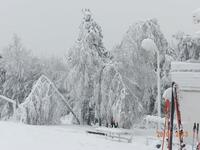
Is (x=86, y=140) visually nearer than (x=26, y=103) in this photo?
Yes

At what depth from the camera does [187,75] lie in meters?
16.9

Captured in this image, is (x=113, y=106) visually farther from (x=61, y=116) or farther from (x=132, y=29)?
(x=132, y=29)

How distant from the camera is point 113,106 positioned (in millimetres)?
24125

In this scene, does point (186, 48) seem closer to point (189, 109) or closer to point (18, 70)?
point (18, 70)

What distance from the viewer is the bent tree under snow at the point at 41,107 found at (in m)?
23.3

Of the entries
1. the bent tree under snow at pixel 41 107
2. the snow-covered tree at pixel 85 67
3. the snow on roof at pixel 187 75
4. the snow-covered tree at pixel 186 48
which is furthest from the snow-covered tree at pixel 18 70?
the snow on roof at pixel 187 75

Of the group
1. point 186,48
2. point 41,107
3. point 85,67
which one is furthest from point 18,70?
point 186,48

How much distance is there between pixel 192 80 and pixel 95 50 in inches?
449

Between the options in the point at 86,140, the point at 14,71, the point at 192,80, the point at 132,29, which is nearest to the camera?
the point at 86,140

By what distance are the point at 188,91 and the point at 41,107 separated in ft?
30.5

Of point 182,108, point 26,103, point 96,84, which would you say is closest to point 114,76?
point 96,84

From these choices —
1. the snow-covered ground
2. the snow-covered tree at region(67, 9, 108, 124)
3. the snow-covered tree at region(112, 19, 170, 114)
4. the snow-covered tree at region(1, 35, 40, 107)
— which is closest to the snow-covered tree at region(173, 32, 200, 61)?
the snow-covered tree at region(112, 19, 170, 114)

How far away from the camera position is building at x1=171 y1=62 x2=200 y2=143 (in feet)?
54.8

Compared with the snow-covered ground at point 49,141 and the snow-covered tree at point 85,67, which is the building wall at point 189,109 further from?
the snow-covered tree at point 85,67
